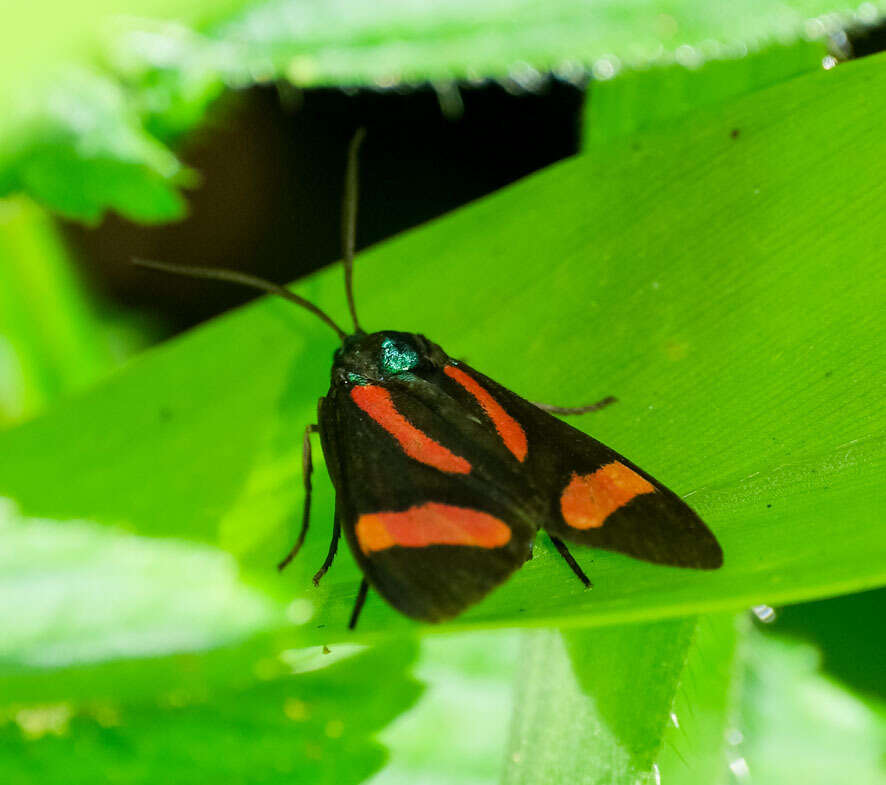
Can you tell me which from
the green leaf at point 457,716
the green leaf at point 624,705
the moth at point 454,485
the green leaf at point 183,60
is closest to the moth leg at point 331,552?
the moth at point 454,485

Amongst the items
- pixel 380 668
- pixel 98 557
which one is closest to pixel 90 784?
pixel 98 557

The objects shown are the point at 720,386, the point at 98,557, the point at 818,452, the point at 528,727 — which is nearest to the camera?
the point at 818,452

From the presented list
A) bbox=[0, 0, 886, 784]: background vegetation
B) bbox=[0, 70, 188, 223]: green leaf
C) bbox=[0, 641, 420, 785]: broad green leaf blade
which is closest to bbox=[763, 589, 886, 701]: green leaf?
bbox=[0, 0, 886, 784]: background vegetation

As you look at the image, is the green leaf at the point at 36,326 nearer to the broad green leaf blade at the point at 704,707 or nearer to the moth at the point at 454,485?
the moth at the point at 454,485

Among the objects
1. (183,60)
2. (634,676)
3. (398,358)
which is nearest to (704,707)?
(634,676)

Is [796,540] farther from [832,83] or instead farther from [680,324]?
[832,83]

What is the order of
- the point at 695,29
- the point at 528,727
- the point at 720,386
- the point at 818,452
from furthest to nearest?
the point at 695,29
the point at 528,727
the point at 720,386
the point at 818,452

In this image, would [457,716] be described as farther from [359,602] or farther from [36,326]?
[36,326]
